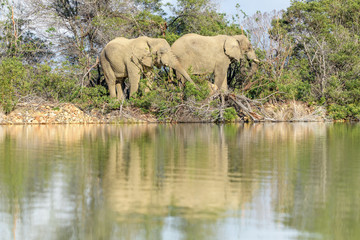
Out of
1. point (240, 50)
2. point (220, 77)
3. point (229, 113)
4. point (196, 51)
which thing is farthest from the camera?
point (240, 50)

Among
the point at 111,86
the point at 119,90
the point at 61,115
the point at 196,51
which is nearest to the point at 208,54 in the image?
the point at 196,51

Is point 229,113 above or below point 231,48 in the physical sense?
below

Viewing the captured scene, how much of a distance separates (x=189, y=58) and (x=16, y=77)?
6.78 meters

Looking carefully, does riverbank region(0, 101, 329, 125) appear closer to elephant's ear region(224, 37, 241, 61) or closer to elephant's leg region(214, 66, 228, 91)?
elephant's leg region(214, 66, 228, 91)

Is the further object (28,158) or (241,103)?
(241,103)

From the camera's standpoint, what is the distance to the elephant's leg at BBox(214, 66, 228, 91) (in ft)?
75.3

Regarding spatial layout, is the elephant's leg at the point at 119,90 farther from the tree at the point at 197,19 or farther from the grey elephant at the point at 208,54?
the tree at the point at 197,19

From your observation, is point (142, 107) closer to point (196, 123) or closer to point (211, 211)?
point (196, 123)

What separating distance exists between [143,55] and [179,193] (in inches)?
640

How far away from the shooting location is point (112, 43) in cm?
2217

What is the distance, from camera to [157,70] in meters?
22.9

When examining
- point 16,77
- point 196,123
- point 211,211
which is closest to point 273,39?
point 196,123

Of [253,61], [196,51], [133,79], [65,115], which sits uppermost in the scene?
[196,51]

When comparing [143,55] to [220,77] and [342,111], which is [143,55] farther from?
[342,111]
